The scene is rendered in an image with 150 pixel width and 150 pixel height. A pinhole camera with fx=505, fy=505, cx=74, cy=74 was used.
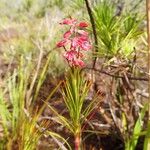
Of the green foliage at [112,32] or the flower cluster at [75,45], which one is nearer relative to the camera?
the flower cluster at [75,45]

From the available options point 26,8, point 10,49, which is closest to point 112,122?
point 10,49

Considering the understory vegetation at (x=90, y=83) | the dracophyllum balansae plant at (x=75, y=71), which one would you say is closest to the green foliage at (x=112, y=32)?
the understory vegetation at (x=90, y=83)

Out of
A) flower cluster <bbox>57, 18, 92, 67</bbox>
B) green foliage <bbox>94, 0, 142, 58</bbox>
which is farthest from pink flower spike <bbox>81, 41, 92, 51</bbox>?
green foliage <bbox>94, 0, 142, 58</bbox>

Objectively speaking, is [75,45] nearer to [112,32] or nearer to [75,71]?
[75,71]

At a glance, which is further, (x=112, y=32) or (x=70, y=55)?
(x=112, y=32)

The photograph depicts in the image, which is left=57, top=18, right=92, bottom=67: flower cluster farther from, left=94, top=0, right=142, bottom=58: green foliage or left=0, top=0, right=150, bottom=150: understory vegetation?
left=94, top=0, right=142, bottom=58: green foliage

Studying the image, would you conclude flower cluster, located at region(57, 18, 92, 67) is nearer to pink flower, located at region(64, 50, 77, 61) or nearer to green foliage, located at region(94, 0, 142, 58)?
pink flower, located at region(64, 50, 77, 61)

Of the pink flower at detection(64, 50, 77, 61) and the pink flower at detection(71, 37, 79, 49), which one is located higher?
the pink flower at detection(71, 37, 79, 49)

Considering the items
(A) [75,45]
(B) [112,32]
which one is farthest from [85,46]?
(B) [112,32]

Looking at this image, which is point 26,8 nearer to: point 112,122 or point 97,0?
point 112,122

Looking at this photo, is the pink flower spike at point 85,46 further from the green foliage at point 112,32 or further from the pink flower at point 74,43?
the green foliage at point 112,32

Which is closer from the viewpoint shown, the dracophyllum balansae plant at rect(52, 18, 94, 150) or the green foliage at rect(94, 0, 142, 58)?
the dracophyllum balansae plant at rect(52, 18, 94, 150)
